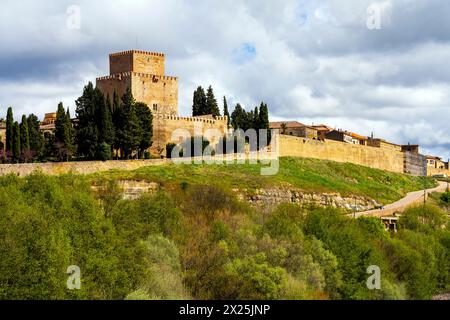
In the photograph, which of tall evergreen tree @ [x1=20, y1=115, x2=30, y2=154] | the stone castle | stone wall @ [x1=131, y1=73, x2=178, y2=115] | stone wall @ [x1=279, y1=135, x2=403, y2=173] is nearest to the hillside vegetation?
tall evergreen tree @ [x1=20, y1=115, x2=30, y2=154]

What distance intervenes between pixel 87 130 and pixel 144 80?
520 inches

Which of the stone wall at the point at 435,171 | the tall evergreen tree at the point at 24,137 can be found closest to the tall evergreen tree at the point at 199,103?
the tall evergreen tree at the point at 24,137

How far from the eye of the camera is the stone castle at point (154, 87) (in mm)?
62022

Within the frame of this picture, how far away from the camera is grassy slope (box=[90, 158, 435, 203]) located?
A: 164ft

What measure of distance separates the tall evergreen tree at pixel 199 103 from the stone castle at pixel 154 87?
2.35m

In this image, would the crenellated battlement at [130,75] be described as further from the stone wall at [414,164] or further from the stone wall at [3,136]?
the stone wall at [414,164]

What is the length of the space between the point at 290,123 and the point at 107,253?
56.1 meters

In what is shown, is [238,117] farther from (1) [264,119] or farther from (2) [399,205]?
(2) [399,205]

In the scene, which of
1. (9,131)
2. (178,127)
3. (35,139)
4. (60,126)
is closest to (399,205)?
(178,127)

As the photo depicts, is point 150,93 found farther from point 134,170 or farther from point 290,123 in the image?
point 290,123

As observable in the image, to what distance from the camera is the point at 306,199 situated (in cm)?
5516

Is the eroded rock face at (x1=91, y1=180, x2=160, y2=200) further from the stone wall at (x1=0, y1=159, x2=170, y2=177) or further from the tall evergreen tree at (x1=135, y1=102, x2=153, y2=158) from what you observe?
the tall evergreen tree at (x1=135, y1=102, x2=153, y2=158)

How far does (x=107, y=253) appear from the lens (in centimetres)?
2777
